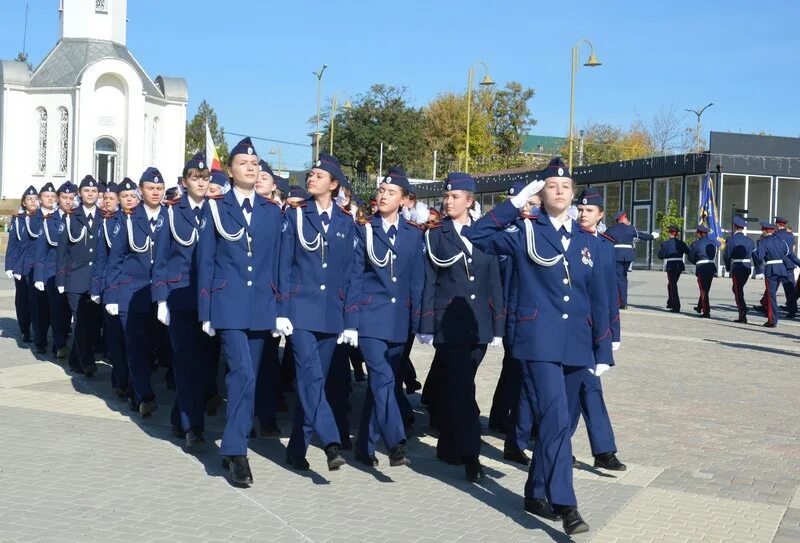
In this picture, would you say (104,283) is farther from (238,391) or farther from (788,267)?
(788,267)

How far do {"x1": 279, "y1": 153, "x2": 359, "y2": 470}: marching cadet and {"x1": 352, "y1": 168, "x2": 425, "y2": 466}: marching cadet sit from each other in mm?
104

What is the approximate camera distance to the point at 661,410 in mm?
10469

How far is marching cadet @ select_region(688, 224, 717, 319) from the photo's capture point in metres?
22.5

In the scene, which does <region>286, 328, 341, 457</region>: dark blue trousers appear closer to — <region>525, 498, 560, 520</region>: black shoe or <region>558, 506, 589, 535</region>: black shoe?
<region>525, 498, 560, 520</region>: black shoe

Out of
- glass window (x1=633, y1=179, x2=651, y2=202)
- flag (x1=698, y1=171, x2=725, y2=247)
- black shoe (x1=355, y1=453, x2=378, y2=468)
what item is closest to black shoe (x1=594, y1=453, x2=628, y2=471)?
black shoe (x1=355, y1=453, x2=378, y2=468)

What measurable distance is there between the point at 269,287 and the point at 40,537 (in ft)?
7.62

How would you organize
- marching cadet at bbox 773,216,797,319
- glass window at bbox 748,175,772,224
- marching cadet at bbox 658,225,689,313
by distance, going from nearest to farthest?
marching cadet at bbox 773,216,797,319, marching cadet at bbox 658,225,689,313, glass window at bbox 748,175,772,224

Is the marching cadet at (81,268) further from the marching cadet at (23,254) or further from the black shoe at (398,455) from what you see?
the black shoe at (398,455)

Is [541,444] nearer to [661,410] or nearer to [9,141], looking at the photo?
[661,410]

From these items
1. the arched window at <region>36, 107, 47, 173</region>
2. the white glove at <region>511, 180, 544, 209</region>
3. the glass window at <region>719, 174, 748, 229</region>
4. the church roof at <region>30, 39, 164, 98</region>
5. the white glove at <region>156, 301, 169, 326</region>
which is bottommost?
the white glove at <region>156, 301, 169, 326</region>

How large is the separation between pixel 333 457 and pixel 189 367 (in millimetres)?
1437

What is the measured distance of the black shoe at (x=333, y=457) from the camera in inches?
284

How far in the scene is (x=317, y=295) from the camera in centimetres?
736

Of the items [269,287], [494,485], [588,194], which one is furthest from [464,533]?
[588,194]
